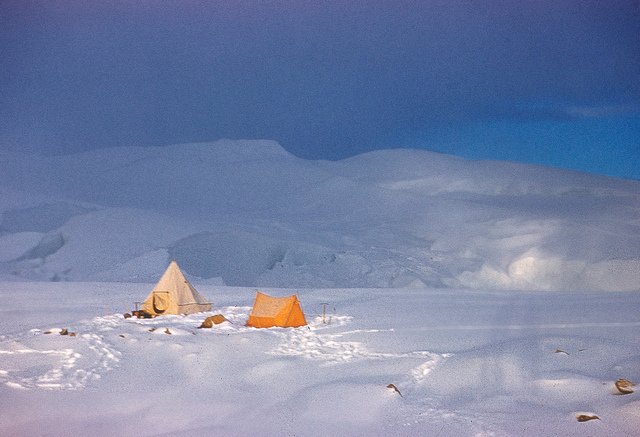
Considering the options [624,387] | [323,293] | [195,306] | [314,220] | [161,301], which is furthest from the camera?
[314,220]

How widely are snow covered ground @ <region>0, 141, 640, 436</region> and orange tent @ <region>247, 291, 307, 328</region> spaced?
341 millimetres

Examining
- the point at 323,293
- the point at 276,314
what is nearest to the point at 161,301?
the point at 276,314

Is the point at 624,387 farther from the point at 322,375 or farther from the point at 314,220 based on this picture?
the point at 314,220

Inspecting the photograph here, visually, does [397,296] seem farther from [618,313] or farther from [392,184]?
[392,184]

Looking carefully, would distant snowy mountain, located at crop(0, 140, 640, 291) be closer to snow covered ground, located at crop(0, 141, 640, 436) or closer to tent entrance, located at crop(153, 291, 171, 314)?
snow covered ground, located at crop(0, 141, 640, 436)

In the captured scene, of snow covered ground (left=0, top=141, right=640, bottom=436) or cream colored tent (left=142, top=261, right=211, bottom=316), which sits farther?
cream colored tent (left=142, top=261, right=211, bottom=316)

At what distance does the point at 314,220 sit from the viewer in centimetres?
2803

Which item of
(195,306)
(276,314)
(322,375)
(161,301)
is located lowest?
(322,375)

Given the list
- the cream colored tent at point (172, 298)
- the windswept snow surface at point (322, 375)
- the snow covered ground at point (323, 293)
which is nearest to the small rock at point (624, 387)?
the windswept snow surface at point (322, 375)

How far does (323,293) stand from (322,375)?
9.48 m

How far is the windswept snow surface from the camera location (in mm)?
5320

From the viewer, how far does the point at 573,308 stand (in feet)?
42.0

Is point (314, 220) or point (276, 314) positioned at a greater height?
point (314, 220)

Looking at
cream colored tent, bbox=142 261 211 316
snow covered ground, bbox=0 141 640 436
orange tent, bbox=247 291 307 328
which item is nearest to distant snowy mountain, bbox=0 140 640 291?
snow covered ground, bbox=0 141 640 436
